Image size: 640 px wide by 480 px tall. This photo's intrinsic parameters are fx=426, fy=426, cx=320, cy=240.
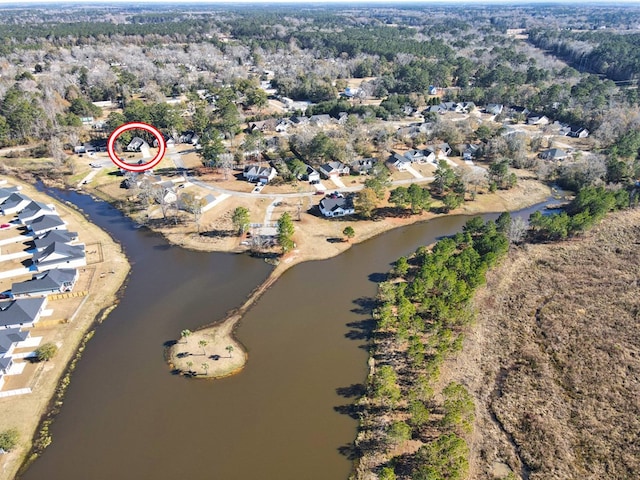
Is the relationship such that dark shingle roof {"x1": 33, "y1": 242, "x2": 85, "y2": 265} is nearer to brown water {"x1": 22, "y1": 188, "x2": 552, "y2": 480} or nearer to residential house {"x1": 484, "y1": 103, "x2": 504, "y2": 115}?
brown water {"x1": 22, "y1": 188, "x2": 552, "y2": 480}

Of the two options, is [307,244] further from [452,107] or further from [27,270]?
[452,107]

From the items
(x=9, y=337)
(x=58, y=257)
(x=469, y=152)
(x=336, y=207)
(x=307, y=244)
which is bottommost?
(x=307, y=244)

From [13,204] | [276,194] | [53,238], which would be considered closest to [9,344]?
[53,238]

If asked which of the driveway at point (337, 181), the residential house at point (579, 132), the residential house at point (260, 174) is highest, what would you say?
the residential house at point (260, 174)

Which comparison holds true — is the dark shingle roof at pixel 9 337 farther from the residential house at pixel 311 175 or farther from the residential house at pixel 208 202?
the residential house at pixel 311 175

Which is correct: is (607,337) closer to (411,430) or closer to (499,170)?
(411,430)

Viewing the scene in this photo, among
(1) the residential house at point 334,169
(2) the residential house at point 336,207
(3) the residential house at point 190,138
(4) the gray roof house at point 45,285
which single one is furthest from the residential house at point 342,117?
(4) the gray roof house at point 45,285

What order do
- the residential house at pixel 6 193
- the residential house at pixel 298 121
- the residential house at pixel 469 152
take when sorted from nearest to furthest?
1. the residential house at pixel 6 193
2. the residential house at pixel 469 152
3. the residential house at pixel 298 121
